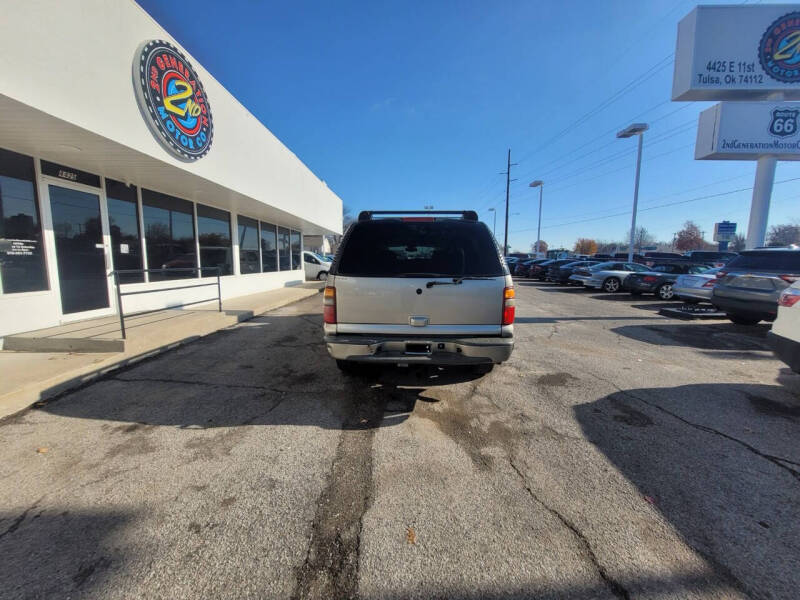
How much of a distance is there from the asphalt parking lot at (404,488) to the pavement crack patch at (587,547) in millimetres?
12

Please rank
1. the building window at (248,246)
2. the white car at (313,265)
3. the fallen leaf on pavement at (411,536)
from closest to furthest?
the fallen leaf on pavement at (411,536), the building window at (248,246), the white car at (313,265)

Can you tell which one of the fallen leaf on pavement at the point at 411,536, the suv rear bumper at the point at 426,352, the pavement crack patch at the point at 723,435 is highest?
the suv rear bumper at the point at 426,352

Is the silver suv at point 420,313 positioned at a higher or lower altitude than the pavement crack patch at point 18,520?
higher

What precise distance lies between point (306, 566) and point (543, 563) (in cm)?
130

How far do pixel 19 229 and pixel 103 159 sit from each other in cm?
179

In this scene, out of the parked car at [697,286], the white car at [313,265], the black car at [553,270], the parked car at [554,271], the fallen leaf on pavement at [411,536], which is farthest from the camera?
the white car at [313,265]

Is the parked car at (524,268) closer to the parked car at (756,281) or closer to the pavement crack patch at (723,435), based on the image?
the parked car at (756,281)

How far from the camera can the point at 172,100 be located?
6.59 m

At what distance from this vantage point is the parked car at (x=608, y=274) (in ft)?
50.6

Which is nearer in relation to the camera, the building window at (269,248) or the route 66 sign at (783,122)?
the building window at (269,248)

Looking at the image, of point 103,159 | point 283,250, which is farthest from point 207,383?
point 283,250

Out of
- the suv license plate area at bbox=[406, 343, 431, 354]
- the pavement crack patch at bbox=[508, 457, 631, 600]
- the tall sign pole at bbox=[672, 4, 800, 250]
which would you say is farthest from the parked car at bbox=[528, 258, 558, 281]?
the pavement crack patch at bbox=[508, 457, 631, 600]

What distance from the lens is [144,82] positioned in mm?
5836

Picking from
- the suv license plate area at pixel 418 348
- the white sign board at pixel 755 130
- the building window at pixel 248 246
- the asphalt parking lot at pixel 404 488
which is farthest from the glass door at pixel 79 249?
the white sign board at pixel 755 130
